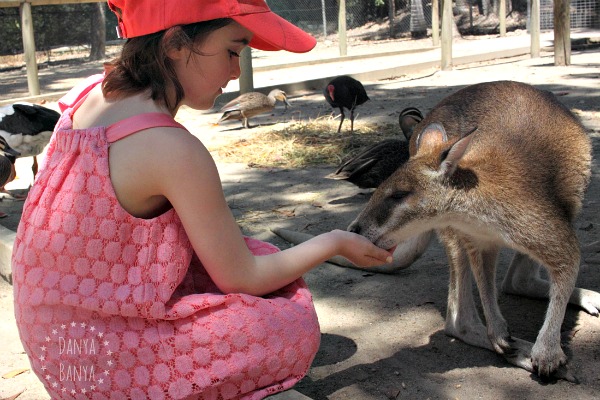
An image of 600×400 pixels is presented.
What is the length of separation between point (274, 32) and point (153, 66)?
0.85ft

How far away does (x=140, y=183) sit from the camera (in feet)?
4.94

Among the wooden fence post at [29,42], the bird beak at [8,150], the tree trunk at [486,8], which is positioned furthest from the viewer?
the tree trunk at [486,8]

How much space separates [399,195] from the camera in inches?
87.1

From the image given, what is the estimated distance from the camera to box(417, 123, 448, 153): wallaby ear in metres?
2.29

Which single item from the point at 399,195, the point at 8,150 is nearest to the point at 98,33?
the point at 8,150

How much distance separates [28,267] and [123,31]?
527mm

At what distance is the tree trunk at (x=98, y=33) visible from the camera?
44.2 ft

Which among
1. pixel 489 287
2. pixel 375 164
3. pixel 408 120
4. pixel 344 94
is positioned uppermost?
pixel 344 94

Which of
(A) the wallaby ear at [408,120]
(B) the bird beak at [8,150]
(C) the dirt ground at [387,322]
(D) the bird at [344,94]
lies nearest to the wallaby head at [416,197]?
(C) the dirt ground at [387,322]

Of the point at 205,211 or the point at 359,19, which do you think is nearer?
the point at 205,211

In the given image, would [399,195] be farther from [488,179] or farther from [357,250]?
[357,250]

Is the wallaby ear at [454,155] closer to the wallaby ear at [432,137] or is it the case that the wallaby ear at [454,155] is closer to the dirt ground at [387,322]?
the wallaby ear at [432,137]

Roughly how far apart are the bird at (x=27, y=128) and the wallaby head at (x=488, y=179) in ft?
9.51

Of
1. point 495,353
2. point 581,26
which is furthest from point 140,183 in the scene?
point 581,26
